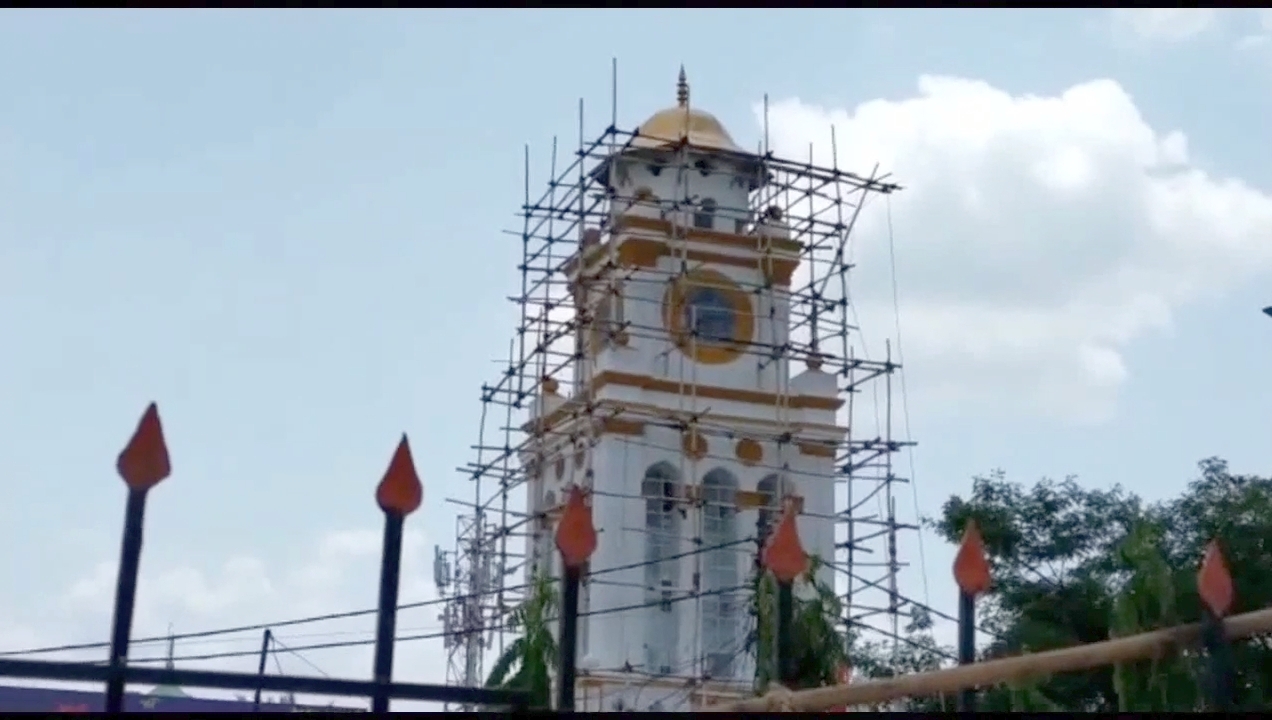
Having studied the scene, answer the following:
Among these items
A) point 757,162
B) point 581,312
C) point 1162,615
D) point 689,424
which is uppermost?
point 757,162

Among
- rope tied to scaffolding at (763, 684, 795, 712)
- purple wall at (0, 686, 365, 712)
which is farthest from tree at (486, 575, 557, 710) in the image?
rope tied to scaffolding at (763, 684, 795, 712)

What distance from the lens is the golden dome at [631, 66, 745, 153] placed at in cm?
2127

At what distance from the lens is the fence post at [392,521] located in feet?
11.1

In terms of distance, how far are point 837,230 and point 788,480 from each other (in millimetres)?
2904

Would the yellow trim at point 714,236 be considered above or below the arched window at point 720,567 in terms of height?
above

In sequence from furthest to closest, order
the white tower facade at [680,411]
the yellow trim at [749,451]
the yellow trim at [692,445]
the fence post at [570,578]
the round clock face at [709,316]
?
the round clock face at [709,316], the yellow trim at [749,451], the yellow trim at [692,445], the white tower facade at [680,411], the fence post at [570,578]

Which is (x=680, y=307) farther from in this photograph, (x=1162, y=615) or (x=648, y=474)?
(x=1162, y=615)

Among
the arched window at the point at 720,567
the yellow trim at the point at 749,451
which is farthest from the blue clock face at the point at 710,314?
the arched window at the point at 720,567

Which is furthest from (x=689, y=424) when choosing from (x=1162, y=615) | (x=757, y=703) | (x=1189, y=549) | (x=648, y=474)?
(x=757, y=703)

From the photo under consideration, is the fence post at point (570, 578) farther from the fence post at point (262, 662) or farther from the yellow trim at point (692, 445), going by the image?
the yellow trim at point (692, 445)

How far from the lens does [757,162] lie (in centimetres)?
2153

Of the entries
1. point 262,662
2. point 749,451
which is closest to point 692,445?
point 749,451

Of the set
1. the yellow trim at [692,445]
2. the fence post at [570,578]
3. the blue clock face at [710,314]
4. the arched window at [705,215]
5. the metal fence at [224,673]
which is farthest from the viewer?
the arched window at [705,215]

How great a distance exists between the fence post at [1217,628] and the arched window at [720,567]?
640 inches
